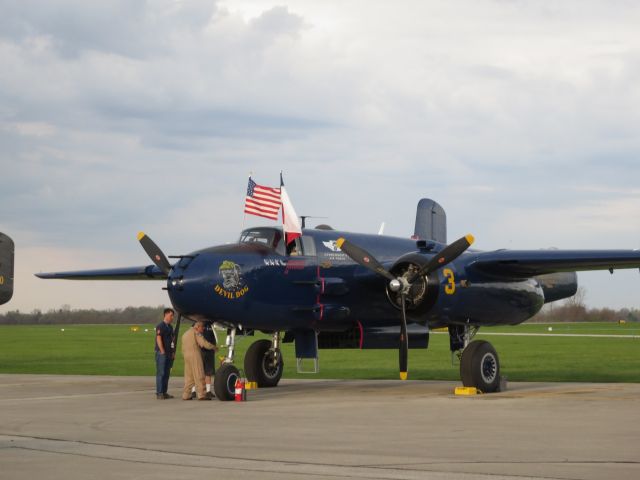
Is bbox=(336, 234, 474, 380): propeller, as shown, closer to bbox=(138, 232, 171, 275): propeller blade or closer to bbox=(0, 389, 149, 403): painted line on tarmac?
bbox=(138, 232, 171, 275): propeller blade

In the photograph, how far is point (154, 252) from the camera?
2453cm

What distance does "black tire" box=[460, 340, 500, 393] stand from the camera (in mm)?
22766

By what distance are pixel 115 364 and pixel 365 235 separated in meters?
18.1

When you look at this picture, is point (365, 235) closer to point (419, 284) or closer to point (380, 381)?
point (419, 284)

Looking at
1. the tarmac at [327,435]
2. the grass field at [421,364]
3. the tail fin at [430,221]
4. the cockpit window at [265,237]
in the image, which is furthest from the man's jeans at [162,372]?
the tail fin at [430,221]

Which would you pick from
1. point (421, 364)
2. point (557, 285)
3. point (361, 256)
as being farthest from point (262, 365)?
point (421, 364)

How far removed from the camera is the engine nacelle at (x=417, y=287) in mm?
22636

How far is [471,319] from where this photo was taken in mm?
23906

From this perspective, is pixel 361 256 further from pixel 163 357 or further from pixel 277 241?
pixel 163 357

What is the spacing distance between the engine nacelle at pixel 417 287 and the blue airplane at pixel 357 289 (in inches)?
1.0

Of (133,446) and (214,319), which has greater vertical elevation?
(214,319)

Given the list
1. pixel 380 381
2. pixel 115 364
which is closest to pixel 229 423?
pixel 380 381

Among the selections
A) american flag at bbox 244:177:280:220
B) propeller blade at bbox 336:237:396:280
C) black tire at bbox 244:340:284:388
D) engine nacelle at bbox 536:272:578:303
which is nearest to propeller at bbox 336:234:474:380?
propeller blade at bbox 336:237:396:280

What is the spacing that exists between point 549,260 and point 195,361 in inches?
336
